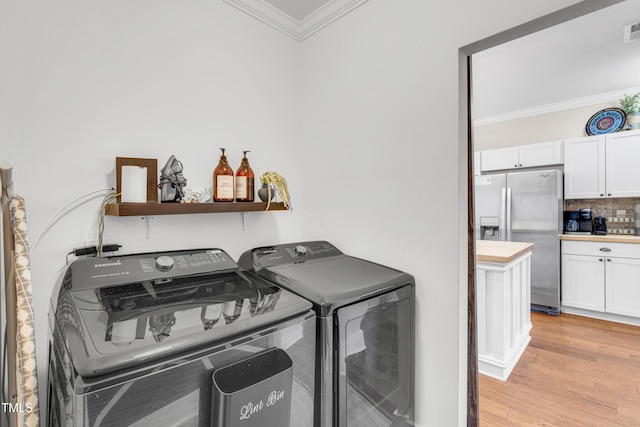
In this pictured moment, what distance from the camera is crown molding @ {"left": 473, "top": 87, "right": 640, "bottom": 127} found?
3.77 metres

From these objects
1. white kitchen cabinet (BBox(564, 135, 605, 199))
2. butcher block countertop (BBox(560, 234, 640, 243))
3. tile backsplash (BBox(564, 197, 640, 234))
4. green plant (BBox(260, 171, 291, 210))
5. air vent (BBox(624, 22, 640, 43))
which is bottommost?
butcher block countertop (BBox(560, 234, 640, 243))

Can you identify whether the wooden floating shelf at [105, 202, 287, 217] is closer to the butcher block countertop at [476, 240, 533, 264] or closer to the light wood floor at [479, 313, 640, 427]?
the butcher block countertop at [476, 240, 533, 264]

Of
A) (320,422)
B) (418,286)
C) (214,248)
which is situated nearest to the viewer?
(320,422)

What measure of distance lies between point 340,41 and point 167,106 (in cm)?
112

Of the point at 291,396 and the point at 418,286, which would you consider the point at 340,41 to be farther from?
the point at 291,396

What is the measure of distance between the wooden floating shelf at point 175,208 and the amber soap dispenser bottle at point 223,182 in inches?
2.9

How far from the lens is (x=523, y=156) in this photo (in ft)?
13.7

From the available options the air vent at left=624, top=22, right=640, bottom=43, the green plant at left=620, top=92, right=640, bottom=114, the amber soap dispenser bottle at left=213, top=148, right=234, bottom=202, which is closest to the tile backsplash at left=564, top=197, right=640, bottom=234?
the green plant at left=620, top=92, right=640, bottom=114

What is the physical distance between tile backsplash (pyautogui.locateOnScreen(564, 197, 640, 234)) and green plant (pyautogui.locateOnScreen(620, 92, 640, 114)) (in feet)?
3.40

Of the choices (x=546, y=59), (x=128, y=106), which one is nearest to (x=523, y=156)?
(x=546, y=59)

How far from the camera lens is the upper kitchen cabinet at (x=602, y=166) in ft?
11.4

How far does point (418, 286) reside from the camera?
1.55 metres

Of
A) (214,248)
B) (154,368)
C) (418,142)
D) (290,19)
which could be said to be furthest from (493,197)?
(154,368)

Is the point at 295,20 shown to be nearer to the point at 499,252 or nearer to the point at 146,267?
the point at 146,267
